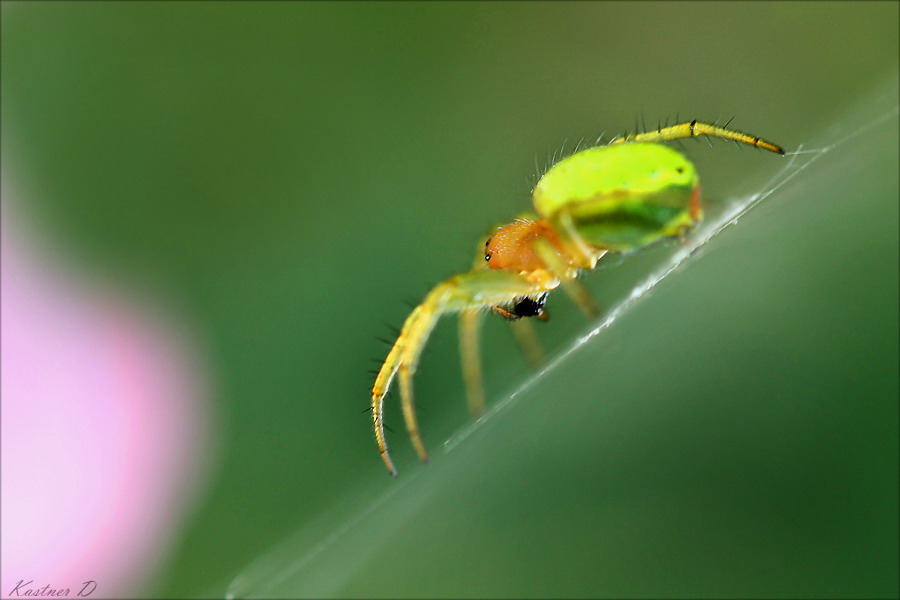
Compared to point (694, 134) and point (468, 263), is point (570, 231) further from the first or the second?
point (468, 263)

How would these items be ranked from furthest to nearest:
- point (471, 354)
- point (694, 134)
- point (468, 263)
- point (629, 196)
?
point (468, 263)
point (471, 354)
point (694, 134)
point (629, 196)

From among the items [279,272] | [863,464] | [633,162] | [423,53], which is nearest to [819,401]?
[863,464]

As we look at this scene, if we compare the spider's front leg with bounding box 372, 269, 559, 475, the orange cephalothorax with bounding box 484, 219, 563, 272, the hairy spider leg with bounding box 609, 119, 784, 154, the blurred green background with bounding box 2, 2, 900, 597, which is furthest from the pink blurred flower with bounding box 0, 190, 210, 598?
the hairy spider leg with bounding box 609, 119, 784, 154

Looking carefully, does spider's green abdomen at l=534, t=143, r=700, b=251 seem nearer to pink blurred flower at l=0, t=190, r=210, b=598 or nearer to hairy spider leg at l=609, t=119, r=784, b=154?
hairy spider leg at l=609, t=119, r=784, b=154

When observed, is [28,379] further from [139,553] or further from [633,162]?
[633,162]

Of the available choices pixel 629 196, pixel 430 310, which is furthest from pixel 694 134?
pixel 430 310
